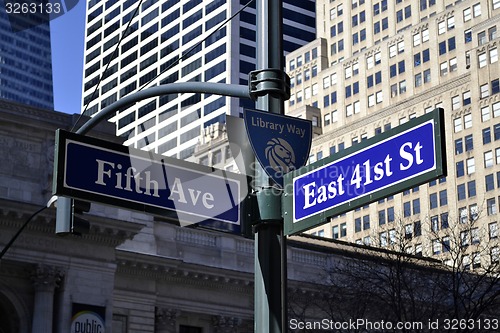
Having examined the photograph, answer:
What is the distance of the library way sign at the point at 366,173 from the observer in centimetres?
781

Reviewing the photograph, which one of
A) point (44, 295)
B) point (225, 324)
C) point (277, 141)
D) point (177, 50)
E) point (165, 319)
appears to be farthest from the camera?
point (177, 50)

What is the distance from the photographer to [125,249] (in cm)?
5041

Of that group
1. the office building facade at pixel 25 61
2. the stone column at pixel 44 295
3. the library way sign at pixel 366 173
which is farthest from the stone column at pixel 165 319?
the library way sign at pixel 366 173

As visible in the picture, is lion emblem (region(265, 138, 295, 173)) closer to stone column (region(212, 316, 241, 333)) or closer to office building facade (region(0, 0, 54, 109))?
stone column (region(212, 316, 241, 333))

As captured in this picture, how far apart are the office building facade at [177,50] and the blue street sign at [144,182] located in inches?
4351

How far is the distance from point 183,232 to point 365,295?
1301 centimetres

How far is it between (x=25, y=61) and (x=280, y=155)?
72230 mm

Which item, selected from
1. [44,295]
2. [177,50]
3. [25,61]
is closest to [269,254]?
[44,295]

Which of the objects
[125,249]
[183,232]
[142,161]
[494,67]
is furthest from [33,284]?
[494,67]

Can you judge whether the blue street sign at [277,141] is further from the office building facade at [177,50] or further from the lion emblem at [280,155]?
the office building facade at [177,50]

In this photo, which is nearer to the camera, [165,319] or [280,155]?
[280,155]

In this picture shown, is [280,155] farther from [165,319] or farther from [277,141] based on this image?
[165,319]

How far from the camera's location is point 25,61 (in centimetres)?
7844

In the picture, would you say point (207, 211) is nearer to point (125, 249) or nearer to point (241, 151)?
point (241, 151)
